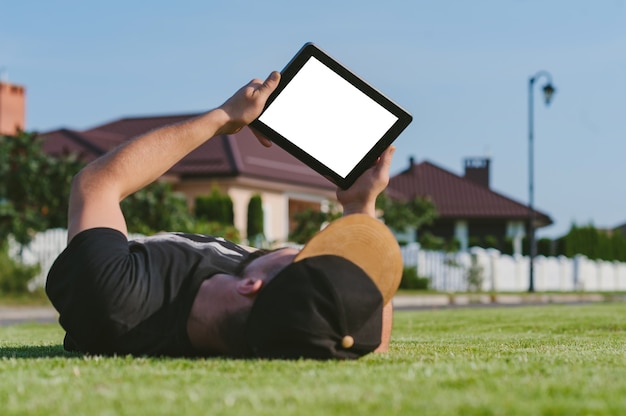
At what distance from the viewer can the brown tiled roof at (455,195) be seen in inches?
2554

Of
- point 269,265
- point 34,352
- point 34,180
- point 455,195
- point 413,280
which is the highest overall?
point 455,195

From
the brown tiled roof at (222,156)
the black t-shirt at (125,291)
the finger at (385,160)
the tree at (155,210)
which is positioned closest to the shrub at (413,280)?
the brown tiled roof at (222,156)

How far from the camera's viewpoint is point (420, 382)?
345 centimetres

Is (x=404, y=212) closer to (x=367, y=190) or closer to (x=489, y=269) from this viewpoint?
(x=489, y=269)

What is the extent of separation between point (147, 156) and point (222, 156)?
35.2 meters

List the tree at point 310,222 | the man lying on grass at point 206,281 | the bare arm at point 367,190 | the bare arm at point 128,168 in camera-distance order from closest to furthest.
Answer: the man lying on grass at point 206,281
the bare arm at point 128,168
the bare arm at point 367,190
the tree at point 310,222

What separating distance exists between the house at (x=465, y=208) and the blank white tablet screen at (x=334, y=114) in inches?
2305

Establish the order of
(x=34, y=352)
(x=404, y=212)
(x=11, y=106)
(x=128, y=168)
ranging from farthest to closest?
1. (x=11, y=106)
2. (x=404, y=212)
3. (x=34, y=352)
4. (x=128, y=168)

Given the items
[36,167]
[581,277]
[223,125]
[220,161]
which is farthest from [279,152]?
[223,125]

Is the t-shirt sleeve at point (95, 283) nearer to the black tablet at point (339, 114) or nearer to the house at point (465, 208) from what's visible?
the black tablet at point (339, 114)

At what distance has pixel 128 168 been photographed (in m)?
4.50

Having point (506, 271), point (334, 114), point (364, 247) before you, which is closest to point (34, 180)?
point (506, 271)

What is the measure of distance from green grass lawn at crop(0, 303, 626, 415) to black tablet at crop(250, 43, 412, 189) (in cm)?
103

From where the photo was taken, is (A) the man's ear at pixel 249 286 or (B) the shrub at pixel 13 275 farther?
(B) the shrub at pixel 13 275
